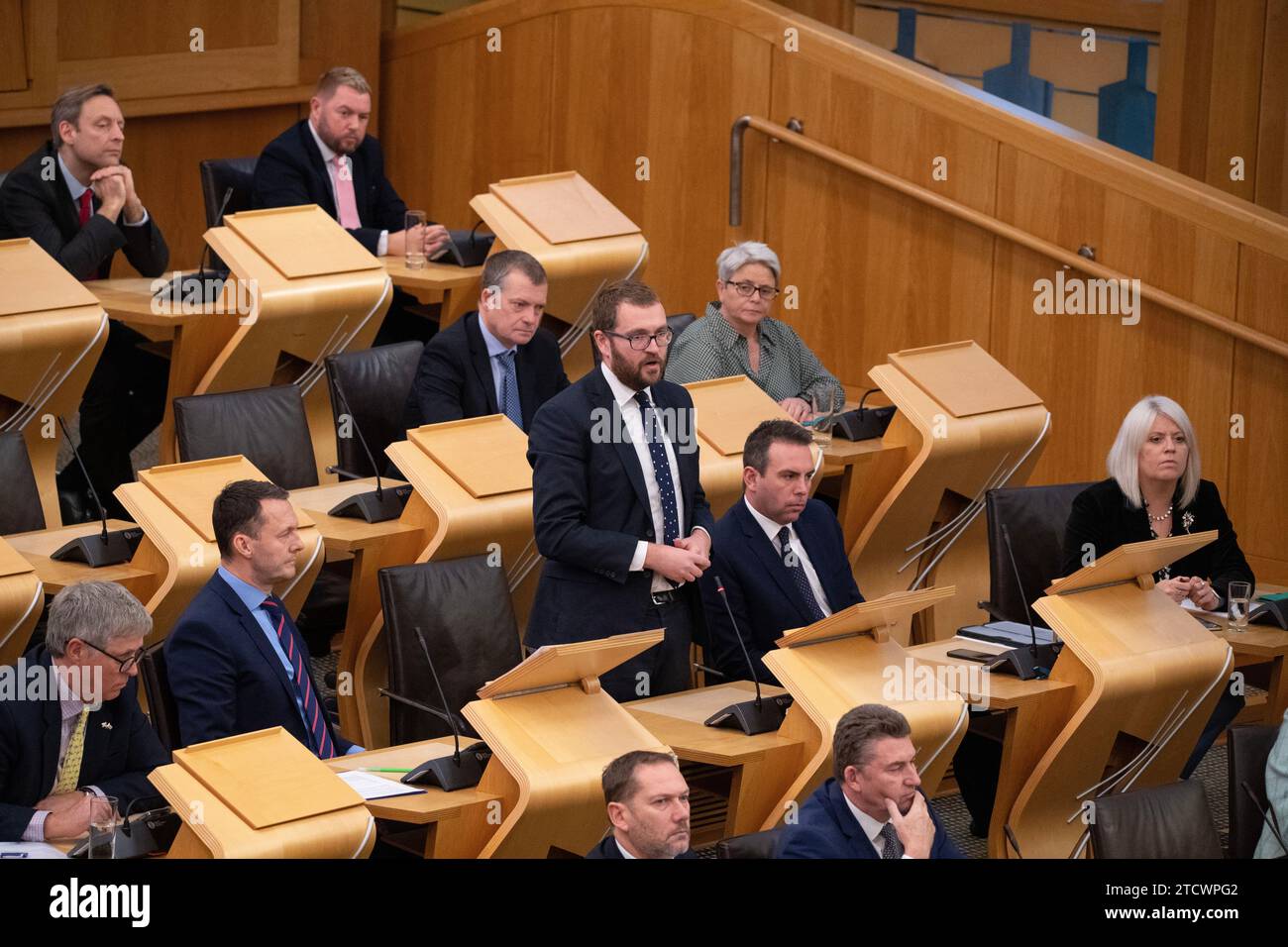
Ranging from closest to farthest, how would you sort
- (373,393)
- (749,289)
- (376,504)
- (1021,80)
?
(376,504)
(373,393)
(749,289)
(1021,80)

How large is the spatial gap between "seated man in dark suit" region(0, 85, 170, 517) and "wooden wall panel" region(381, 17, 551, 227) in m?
2.06

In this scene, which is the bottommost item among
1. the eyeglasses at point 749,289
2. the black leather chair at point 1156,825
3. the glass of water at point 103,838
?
the black leather chair at point 1156,825

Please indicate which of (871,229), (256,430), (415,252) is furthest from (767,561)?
(871,229)

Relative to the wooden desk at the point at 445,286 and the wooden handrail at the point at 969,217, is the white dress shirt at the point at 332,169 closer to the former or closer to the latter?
the wooden desk at the point at 445,286

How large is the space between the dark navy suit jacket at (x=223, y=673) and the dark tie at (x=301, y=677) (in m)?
0.05

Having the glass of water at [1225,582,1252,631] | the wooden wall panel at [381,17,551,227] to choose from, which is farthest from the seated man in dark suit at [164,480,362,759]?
the wooden wall panel at [381,17,551,227]

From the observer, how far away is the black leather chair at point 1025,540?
4887 millimetres

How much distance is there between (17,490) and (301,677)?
3.71 ft

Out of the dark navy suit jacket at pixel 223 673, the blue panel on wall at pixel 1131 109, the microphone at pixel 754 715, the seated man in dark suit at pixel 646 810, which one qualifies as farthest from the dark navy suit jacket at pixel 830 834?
the blue panel on wall at pixel 1131 109

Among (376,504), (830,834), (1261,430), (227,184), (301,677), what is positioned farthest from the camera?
(227,184)

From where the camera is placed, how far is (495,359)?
5.14 meters

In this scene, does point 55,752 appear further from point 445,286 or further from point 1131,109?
point 1131,109

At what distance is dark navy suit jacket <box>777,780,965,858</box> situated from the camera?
3.31m

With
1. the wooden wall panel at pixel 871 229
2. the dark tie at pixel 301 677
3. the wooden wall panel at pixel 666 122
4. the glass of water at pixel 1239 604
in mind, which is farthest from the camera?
the wooden wall panel at pixel 666 122
